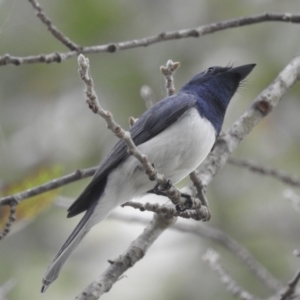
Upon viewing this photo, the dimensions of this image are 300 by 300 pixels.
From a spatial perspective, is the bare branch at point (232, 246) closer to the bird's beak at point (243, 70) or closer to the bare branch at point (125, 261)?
the bare branch at point (125, 261)

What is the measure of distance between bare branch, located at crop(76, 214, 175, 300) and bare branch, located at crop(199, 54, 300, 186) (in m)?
0.48

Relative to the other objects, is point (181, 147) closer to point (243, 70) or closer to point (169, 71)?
point (169, 71)

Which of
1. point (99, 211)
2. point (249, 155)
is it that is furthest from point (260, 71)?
point (99, 211)

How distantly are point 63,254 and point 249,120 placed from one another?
57.7 inches

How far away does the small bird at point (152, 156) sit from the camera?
11.4 feet

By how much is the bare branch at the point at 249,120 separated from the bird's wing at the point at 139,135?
0.37 meters

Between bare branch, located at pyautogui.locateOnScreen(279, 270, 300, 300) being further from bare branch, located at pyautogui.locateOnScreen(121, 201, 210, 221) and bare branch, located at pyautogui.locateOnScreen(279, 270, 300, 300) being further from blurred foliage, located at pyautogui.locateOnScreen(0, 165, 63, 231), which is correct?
blurred foliage, located at pyautogui.locateOnScreen(0, 165, 63, 231)

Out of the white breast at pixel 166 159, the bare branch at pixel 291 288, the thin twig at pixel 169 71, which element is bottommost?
the bare branch at pixel 291 288

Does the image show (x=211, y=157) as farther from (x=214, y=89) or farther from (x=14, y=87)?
(x=14, y=87)

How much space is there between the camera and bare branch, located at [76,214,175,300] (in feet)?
9.91

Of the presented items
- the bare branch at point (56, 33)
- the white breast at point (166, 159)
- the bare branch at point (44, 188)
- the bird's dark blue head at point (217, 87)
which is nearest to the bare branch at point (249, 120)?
the bird's dark blue head at point (217, 87)

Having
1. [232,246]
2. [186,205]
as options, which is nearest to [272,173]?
[232,246]

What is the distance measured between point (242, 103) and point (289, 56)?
27.9 inches

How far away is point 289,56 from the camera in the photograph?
6805mm
